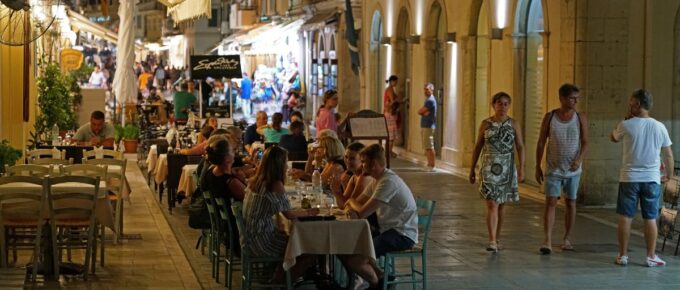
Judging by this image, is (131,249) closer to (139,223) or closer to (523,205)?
(139,223)

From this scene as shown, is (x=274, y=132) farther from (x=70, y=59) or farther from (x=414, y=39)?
(x=70, y=59)

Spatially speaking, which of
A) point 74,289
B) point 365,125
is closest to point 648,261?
point 74,289

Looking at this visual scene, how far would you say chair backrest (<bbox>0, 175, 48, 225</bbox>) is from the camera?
11.5 meters

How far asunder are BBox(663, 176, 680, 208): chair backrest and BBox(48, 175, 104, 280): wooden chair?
580 centimetres

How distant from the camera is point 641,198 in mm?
12789

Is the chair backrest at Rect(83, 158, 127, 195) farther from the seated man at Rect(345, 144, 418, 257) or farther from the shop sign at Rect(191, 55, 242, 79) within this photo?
the shop sign at Rect(191, 55, 242, 79)

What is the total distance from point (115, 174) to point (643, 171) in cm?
548

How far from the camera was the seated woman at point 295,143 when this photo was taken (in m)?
18.1

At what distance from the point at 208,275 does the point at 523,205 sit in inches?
270

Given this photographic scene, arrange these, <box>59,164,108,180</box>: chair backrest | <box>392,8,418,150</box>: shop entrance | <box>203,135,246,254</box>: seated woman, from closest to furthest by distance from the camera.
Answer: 1. <box>203,135,246,254</box>: seated woman
2. <box>59,164,108,180</box>: chair backrest
3. <box>392,8,418,150</box>: shop entrance

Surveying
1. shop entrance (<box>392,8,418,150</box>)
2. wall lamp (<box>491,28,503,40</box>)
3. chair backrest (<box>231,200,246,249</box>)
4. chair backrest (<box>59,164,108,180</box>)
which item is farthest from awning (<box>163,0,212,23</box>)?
shop entrance (<box>392,8,418,150</box>)

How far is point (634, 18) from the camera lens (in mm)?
17953

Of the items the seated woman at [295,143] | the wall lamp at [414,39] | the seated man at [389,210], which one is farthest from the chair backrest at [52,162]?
the wall lamp at [414,39]

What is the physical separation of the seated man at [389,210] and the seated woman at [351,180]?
46cm
